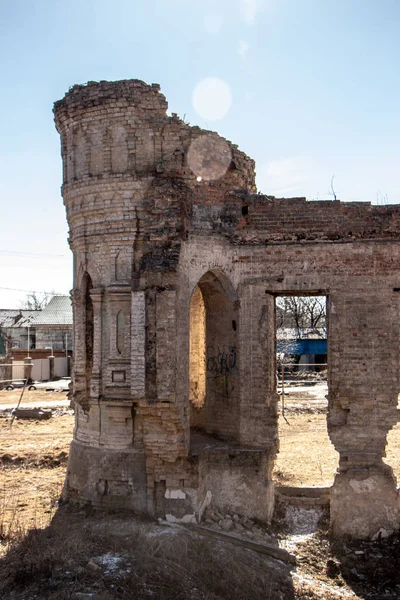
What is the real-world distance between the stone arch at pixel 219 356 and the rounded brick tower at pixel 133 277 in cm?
120

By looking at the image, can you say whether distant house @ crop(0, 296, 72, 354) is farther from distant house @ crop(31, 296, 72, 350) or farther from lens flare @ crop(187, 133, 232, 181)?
lens flare @ crop(187, 133, 232, 181)

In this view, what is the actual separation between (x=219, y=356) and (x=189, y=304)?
1.77 metres

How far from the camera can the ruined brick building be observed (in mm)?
8977

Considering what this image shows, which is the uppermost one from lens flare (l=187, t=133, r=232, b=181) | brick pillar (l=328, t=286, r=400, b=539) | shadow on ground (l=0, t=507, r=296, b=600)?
lens flare (l=187, t=133, r=232, b=181)

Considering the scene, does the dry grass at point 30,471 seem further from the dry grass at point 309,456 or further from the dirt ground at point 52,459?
the dry grass at point 309,456

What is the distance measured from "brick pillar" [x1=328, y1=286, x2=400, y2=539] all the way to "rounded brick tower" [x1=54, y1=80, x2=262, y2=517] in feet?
7.72

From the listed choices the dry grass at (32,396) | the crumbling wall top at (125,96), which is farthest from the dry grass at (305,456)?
the dry grass at (32,396)

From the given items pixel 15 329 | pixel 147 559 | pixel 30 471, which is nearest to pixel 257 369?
pixel 147 559

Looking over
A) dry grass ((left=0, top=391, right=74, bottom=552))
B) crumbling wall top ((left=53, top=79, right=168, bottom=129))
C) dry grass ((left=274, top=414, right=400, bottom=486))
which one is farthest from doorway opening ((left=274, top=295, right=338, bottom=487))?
dry grass ((left=0, top=391, right=74, bottom=552))

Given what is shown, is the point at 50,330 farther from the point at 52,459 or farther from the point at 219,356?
the point at 219,356

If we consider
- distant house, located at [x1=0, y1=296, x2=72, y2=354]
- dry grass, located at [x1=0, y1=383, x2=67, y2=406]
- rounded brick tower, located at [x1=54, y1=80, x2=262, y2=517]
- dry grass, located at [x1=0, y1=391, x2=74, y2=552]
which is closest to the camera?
rounded brick tower, located at [x1=54, y1=80, x2=262, y2=517]

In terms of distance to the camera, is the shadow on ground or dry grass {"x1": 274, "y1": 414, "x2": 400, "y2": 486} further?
dry grass {"x1": 274, "y1": 414, "x2": 400, "y2": 486}

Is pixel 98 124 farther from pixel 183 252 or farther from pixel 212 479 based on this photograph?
pixel 212 479

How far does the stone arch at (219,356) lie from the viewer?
33.9 feet
